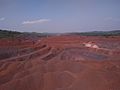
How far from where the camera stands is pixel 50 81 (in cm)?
810

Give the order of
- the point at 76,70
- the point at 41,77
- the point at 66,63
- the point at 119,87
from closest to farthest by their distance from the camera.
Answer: the point at 119,87 < the point at 41,77 < the point at 76,70 < the point at 66,63

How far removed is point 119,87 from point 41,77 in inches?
139

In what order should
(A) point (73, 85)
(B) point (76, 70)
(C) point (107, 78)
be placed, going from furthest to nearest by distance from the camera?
(B) point (76, 70)
(C) point (107, 78)
(A) point (73, 85)

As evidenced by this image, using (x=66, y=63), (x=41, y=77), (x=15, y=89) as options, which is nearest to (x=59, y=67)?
(x=66, y=63)

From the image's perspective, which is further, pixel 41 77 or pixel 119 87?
pixel 41 77

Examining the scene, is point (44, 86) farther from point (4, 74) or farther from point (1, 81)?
point (4, 74)

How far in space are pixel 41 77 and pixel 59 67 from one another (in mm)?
2338

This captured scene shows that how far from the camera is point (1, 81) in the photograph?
907cm

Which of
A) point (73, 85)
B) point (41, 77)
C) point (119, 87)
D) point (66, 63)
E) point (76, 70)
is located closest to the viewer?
point (119, 87)

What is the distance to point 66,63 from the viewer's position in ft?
37.4

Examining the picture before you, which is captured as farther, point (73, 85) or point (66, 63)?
point (66, 63)

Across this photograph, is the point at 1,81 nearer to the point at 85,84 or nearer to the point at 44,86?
the point at 44,86

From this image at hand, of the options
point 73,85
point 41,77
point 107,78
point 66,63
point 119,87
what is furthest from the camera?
point 66,63

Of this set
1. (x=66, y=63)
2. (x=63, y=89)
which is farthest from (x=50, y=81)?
(x=66, y=63)
